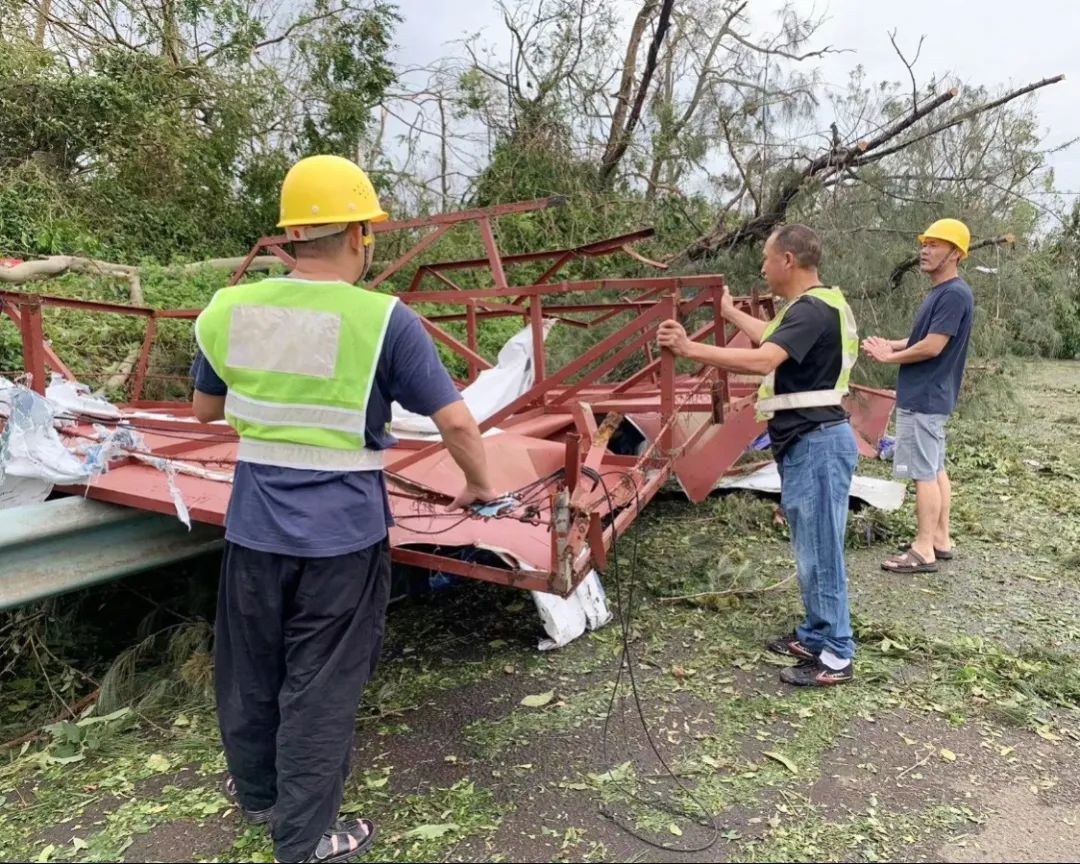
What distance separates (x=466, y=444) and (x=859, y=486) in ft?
12.5

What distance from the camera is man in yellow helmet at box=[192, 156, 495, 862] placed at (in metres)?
1.90

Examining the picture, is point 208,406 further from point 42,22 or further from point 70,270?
point 42,22

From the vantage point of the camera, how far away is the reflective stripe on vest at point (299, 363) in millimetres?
1878

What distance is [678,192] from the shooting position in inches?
390

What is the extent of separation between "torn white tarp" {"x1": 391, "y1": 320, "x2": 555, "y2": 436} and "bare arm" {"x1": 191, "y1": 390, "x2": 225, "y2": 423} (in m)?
1.86

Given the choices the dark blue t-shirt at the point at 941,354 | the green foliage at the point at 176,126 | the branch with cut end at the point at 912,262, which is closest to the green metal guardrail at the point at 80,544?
the dark blue t-shirt at the point at 941,354

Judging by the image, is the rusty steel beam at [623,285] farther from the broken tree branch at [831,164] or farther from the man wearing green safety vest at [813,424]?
the broken tree branch at [831,164]

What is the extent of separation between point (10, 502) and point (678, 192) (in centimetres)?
835

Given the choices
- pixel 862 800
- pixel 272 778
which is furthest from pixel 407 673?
pixel 862 800

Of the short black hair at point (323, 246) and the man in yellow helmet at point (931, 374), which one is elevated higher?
the short black hair at point (323, 246)

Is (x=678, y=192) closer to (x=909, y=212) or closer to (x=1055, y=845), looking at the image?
(x=909, y=212)

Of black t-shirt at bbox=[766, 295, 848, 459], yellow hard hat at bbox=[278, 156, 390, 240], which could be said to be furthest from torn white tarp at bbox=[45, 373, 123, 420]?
black t-shirt at bbox=[766, 295, 848, 459]

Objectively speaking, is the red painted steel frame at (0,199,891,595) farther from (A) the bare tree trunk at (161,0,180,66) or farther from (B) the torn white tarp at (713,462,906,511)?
(A) the bare tree trunk at (161,0,180,66)

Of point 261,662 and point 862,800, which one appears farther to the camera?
point 862,800
